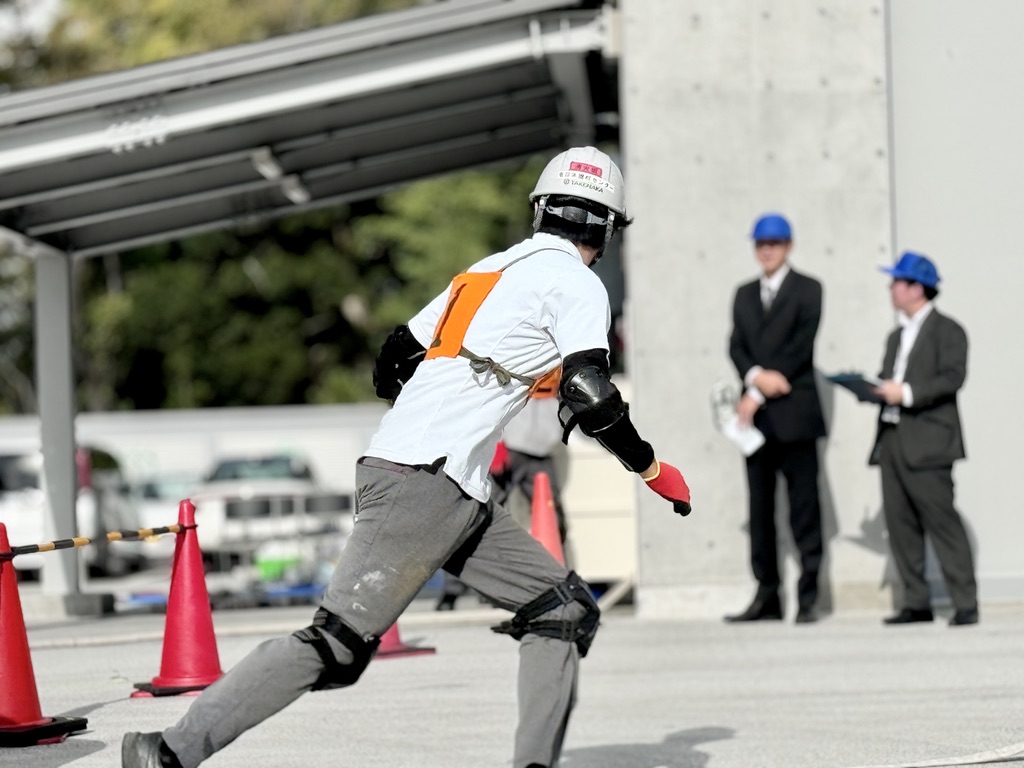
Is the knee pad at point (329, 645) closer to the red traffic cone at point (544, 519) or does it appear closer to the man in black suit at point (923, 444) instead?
the red traffic cone at point (544, 519)

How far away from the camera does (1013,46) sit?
1180 centimetres

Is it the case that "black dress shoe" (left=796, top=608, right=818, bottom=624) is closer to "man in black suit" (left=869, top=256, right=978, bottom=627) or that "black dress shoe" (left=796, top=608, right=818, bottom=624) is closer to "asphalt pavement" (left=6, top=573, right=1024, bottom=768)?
"asphalt pavement" (left=6, top=573, right=1024, bottom=768)

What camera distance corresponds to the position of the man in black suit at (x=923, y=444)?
34.7 ft

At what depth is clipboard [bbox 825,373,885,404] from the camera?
10.5m

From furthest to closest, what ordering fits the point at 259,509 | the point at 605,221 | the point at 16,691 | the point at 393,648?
the point at 259,509
the point at 393,648
the point at 16,691
the point at 605,221

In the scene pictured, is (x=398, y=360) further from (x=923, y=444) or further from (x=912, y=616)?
(x=912, y=616)

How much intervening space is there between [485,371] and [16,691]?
8.15 feet

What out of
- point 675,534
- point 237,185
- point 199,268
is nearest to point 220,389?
point 199,268

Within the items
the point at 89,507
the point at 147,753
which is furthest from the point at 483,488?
the point at 89,507

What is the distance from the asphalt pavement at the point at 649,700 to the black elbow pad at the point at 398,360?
1.48 metres

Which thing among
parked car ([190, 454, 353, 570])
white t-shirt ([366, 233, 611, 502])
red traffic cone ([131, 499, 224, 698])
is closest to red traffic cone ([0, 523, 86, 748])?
red traffic cone ([131, 499, 224, 698])

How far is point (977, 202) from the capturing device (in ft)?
38.5

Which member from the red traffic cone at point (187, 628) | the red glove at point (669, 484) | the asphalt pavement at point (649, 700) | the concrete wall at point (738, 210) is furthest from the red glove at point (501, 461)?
the red glove at point (669, 484)

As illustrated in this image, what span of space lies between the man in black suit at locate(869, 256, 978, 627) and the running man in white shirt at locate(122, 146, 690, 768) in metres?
5.52
